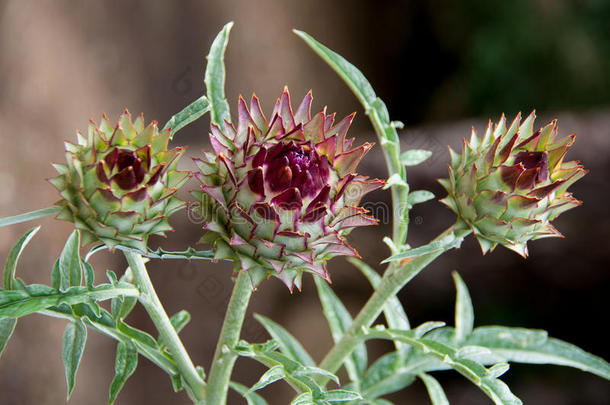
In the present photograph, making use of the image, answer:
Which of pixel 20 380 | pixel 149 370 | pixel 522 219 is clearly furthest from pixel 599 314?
pixel 20 380

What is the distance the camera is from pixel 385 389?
2.82 feet

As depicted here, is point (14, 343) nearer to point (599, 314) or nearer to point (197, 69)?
point (197, 69)

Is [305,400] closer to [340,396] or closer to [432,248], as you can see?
[340,396]

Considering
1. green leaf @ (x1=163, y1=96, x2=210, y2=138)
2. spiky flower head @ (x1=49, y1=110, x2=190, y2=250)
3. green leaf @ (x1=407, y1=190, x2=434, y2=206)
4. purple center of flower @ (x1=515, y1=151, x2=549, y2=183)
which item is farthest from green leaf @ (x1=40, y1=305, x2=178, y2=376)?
purple center of flower @ (x1=515, y1=151, x2=549, y2=183)

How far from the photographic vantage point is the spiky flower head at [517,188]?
69 centimetres

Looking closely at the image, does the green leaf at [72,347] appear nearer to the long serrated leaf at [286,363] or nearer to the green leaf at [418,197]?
the long serrated leaf at [286,363]

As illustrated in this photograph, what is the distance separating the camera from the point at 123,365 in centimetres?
67

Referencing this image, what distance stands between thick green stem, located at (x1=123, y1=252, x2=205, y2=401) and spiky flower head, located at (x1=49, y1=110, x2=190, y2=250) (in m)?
0.05

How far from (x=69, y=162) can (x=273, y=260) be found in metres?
0.22

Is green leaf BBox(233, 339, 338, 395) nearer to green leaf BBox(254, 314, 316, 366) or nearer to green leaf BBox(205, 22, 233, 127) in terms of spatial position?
green leaf BBox(254, 314, 316, 366)

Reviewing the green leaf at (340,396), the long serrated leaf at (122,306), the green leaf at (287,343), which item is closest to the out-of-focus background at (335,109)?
the green leaf at (287,343)

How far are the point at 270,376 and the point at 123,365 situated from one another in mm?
170

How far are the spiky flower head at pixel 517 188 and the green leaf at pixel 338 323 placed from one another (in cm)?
26

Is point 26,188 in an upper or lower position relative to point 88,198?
upper
